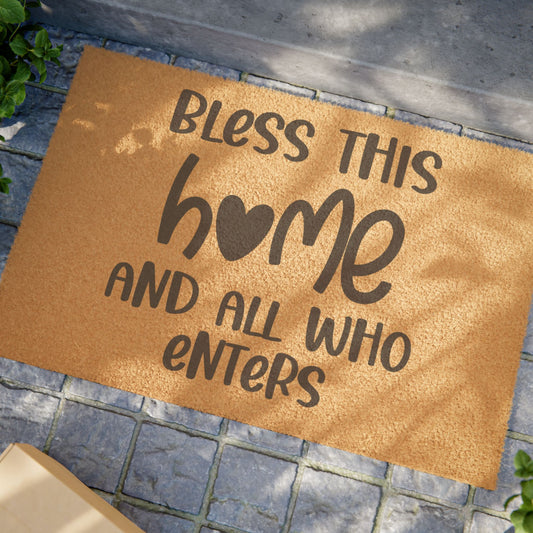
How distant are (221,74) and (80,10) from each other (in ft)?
1.87

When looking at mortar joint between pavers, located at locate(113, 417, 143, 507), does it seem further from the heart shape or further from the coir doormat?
the heart shape

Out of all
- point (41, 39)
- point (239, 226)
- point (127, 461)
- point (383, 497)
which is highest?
point (41, 39)

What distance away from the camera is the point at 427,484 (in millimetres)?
1623

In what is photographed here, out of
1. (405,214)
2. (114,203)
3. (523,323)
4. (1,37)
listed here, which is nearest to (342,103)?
(405,214)

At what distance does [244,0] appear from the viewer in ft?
5.02

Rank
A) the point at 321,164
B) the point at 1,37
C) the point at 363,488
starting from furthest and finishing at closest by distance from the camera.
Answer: the point at 321,164 → the point at 363,488 → the point at 1,37

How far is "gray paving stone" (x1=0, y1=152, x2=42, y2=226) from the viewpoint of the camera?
68.8 inches

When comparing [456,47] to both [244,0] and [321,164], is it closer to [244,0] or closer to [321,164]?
[321,164]

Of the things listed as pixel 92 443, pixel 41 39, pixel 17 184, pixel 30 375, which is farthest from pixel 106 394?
pixel 41 39

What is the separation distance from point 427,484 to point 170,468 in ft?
3.10

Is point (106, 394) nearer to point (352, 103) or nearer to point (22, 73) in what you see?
point (22, 73)

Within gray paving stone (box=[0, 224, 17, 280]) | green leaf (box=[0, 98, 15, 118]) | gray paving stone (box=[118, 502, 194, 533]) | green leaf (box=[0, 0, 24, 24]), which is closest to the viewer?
green leaf (box=[0, 0, 24, 24])

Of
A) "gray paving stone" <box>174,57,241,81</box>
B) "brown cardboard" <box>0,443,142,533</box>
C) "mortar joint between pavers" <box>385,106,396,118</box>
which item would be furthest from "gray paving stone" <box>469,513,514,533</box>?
"gray paving stone" <box>174,57,241,81</box>

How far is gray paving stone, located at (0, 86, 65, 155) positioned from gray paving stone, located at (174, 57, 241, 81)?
0.50 meters
